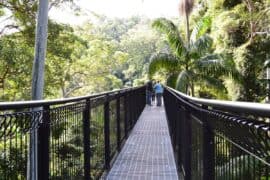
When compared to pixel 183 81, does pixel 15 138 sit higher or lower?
lower

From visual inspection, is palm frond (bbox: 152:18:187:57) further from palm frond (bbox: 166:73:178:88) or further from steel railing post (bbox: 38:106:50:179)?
steel railing post (bbox: 38:106:50:179)

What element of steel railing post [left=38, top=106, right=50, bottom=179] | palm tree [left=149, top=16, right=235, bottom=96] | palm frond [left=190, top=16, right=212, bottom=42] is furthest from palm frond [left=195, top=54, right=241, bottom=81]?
steel railing post [left=38, top=106, right=50, bottom=179]

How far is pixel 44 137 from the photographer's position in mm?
3480

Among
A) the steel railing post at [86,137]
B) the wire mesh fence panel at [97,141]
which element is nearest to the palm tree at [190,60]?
the wire mesh fence panel at [97,141]

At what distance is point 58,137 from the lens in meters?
3.99

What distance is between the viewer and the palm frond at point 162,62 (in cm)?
2119

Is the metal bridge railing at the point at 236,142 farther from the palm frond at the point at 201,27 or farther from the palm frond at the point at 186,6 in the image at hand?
the palm frond at the point at 186,6

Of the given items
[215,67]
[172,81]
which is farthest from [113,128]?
[172,81]

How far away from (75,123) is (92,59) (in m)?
32.1

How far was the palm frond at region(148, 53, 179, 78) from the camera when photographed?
21188 mm

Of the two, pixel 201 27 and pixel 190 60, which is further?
pixel 201 27

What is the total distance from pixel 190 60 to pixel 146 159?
1413 cm

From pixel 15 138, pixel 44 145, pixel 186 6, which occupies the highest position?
pixel 186 6

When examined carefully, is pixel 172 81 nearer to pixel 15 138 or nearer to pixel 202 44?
pixel 202 44
